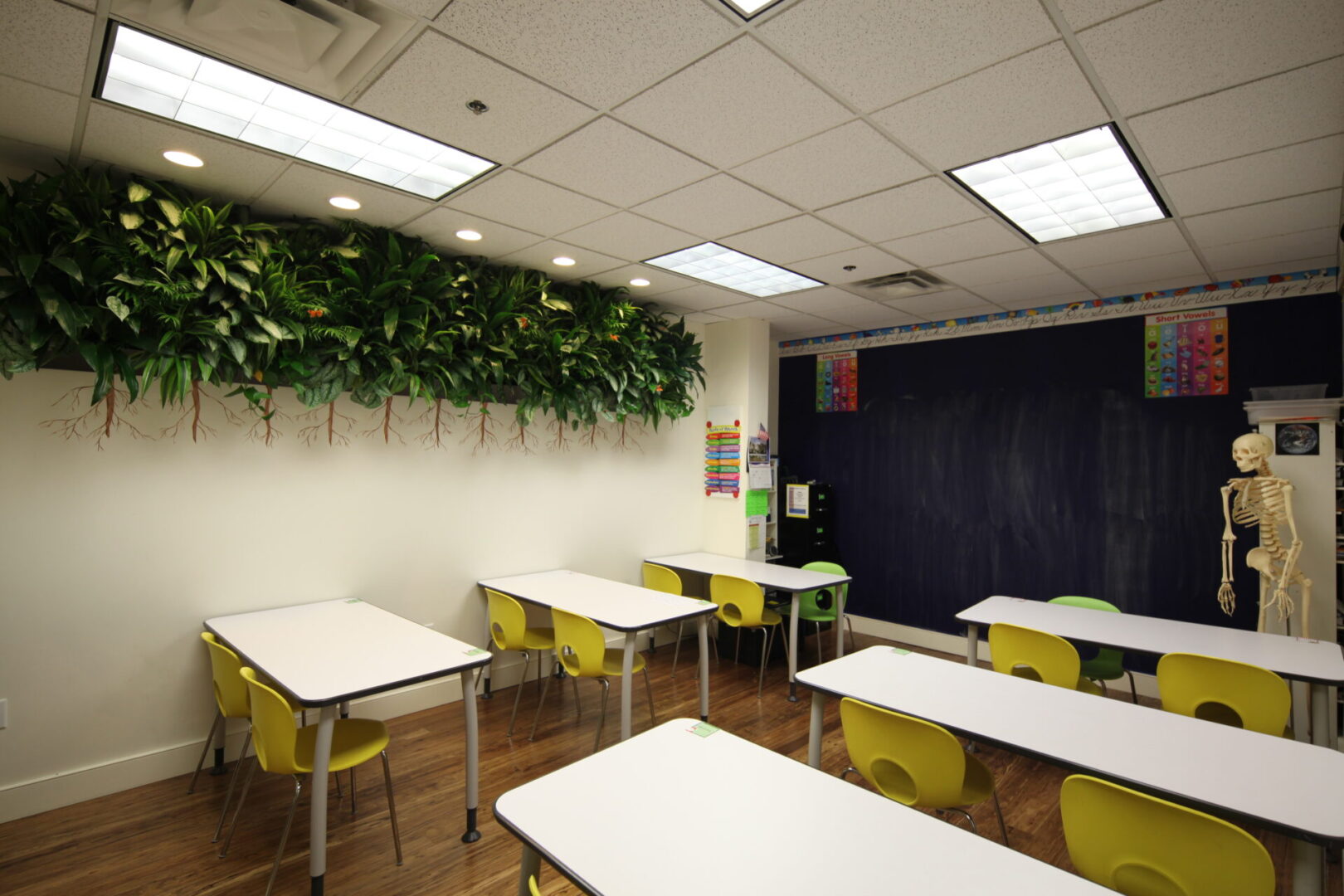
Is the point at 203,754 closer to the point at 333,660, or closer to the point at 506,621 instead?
the point at 333,660

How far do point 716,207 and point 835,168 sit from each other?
2.11 ft

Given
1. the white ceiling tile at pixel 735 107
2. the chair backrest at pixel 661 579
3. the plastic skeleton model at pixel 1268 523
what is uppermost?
the white ceiling tile at pixel 735 107

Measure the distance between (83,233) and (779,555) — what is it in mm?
5072

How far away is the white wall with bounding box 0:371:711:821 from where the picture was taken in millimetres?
2779

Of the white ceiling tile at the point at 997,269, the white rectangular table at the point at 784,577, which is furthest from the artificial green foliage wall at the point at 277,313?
the white ceiling tile at the point at 997,269

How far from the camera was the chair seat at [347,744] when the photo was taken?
8.04 ft

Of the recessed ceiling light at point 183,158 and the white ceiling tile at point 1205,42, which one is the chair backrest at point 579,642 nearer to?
the recessed ceiling light at point 183,158

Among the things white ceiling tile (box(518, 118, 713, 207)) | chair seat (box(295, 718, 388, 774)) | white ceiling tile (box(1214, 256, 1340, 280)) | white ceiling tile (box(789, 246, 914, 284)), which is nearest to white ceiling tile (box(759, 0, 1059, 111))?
white ceiling tile (box(518, 118, 713, 207))

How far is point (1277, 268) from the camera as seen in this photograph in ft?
12.7

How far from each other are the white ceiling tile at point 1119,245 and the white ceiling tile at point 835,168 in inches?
54.5

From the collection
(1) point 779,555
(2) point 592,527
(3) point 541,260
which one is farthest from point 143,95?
(1) point 779,555

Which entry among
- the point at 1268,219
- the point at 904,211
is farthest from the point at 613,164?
the point at 1268,219

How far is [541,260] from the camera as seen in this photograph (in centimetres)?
407

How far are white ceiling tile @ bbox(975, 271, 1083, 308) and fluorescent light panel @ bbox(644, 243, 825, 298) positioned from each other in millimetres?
1218
